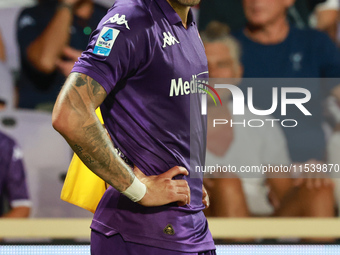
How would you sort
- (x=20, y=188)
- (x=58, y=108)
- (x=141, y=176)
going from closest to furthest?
(x=58, y=108) < (x=141, y=176) < (x=20, y=188)

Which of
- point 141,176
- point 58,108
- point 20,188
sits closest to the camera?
point 58,108

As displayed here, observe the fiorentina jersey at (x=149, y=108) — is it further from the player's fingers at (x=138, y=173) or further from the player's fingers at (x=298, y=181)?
the player's fingers at (x=298, y=181)

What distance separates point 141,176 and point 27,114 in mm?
2420

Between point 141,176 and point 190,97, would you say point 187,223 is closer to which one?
point 141,176

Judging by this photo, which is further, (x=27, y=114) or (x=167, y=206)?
(x=27, y=114)

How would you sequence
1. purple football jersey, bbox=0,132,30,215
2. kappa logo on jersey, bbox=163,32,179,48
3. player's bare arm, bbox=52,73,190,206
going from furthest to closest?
1. purple football jersey, bbox=0,132,30,215
2. kappa logo on jersey, bbox=163,32,179,48
3. player's bare arm, bbox=52,73,190,206

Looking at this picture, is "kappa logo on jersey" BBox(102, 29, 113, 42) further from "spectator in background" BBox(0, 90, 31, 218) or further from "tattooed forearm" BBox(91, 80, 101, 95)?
"spectator in background" BBox(0, 90, 31, 218)

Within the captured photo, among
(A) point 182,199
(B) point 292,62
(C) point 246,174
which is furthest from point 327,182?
(A) point 182,199

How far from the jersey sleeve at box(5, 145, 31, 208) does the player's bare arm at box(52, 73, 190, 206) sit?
95.8 inches

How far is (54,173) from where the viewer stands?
3443 mm

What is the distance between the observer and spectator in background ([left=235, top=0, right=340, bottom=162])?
3.45 m

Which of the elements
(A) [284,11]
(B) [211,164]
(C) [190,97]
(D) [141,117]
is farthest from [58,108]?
(A) [284,11]

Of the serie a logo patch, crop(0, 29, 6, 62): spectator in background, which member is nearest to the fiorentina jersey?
the serie a logo patch

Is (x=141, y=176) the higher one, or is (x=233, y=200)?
(x=141, y=176)
